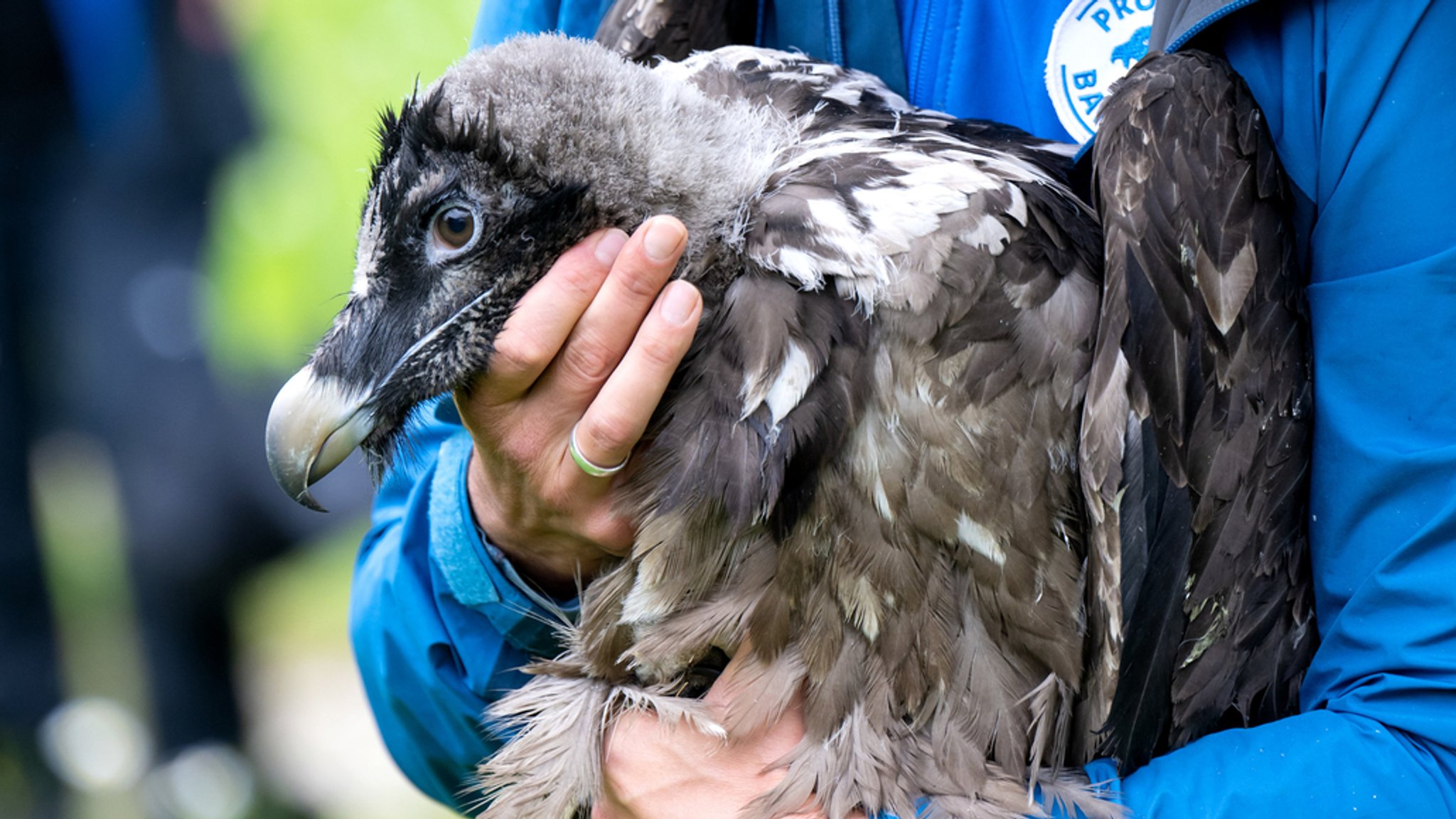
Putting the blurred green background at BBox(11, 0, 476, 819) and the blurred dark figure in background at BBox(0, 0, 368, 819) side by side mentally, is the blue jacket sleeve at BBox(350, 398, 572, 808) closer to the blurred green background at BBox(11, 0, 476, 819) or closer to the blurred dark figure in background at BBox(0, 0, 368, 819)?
the blurred green background at BBox(11, 0, 476, 819)

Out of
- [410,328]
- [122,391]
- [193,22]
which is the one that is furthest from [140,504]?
[410,328]

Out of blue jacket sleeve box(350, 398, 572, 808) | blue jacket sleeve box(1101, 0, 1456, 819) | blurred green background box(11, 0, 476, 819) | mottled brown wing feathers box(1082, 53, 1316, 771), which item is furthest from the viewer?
blurred green background box(11, 0, 476, 819)

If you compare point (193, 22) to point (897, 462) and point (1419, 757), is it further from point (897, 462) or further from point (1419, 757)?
point (1419, 757)

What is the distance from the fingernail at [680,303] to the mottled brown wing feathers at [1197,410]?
67 centimetres

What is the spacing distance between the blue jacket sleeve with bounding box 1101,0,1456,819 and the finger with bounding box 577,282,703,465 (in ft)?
3.26

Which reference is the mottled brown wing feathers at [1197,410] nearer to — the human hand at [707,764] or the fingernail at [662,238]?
the human hand at [707,764]

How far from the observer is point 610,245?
2.00m

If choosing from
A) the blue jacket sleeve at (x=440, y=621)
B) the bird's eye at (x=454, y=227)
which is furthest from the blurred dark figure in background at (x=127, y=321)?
the bird's eye at (x=454, y=227)

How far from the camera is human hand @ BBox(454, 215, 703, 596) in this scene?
1925 millimetres

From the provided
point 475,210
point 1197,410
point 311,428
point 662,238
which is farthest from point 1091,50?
point 311,428

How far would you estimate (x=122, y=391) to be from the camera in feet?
16.5

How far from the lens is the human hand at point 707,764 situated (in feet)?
6.73

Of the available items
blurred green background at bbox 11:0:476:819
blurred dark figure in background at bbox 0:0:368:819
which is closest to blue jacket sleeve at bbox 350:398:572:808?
blurred green background at bbox 11:0:476:819

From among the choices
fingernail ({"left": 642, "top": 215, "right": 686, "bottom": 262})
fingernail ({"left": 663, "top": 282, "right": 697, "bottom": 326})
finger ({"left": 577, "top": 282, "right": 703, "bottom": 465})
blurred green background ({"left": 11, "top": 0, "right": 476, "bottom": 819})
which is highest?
fingernail ({"left": 642, "top": 215, "right": 686, "bottom": 262})
